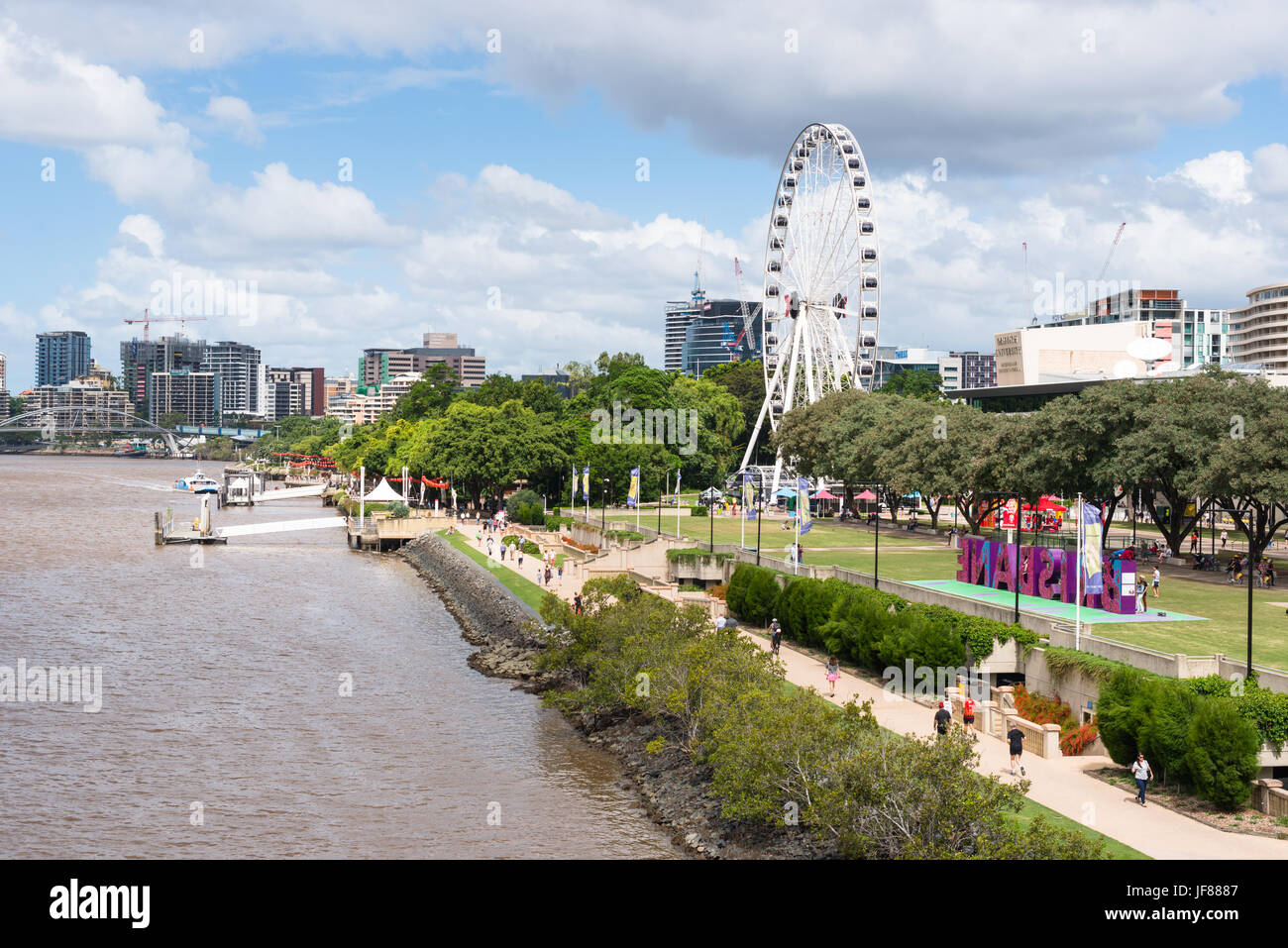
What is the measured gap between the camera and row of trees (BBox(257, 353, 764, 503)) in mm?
117000

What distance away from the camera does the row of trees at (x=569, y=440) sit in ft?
384

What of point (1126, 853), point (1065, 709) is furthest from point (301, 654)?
point (1126, 853)

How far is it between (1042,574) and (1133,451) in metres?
9.50

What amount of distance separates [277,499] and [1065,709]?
564 feet

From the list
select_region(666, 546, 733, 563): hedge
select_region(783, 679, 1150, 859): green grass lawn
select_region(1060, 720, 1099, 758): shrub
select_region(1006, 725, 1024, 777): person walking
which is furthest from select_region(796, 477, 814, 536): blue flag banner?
select_region(783, 679, 1150, 859): green grass lawn

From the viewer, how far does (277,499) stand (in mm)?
195000

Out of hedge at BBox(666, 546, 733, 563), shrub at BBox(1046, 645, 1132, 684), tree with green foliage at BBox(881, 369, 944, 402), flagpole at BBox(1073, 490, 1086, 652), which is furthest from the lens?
tree with green foliage at BBox(881, 369, 944, 402)

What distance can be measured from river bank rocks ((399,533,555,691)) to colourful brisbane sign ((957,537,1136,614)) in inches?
761

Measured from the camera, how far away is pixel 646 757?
39875 mm

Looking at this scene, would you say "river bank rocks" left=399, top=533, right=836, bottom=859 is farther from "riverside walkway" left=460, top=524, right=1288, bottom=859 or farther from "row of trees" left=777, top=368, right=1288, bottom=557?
"row of trees" left=777, top=368, right=1288, bottom=557

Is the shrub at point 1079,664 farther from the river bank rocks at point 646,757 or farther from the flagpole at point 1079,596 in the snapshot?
the river bank rocks at point 646,757

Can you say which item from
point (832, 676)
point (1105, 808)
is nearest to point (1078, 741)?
point (1105, 808)

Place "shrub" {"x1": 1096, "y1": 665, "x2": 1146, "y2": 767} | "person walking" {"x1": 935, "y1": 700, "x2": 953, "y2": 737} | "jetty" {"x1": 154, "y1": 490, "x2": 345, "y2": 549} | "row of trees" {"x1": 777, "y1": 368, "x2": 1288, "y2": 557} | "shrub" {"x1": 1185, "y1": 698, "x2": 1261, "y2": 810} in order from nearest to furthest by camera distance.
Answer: "shrub" {"x1": 1185, "y1": 698, "x2": 1261, "y2": 810} < "shrub" {"x1": 1096, "y1": 665, "x2": 1146, "y2": 767} < "person walking" {"x1": 935, "y1": 700, "x2": 953, "y2": 737} < "row of trees" {"x1": 777, "y1": 368, "x2": 1288, "y2": 557} < "jetty" {"x1": 154, "y1": 490, "x2": 345, "y2": 549}

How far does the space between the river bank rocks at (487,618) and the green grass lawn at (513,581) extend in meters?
0.62
